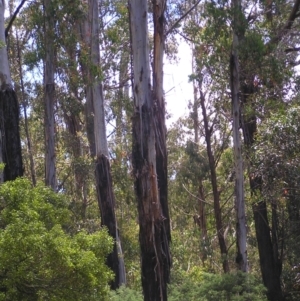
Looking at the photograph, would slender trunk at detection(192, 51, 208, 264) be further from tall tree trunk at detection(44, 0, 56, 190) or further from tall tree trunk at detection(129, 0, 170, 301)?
tall tree trunk at detection(129, 0, 170, 301)

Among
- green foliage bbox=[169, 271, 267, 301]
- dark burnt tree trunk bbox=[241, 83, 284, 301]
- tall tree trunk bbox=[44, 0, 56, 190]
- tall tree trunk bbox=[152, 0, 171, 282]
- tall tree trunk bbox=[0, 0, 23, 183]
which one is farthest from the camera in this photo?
tall tree trunk bbox=[44, 0, 56, 190]

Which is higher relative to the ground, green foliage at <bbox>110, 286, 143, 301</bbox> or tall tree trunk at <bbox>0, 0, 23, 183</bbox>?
tall tree trunk at <bbox>0, 0, 23, 183</bbox>

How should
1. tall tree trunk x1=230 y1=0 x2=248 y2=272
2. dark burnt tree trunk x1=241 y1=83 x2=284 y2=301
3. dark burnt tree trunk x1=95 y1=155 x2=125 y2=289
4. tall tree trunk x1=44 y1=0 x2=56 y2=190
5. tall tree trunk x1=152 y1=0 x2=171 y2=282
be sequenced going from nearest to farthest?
tall tree trunk x1=152 y1=0 x2=171 y2=282
tall tree trunk x1=230 y1=0 x2=248 y2=272
dark burnt tree trunk x1=241 y1=83 x2=284 y2=301
tall tree trunk x1=44 y1=0 x2=56 y2=190
dark burnt tree trunk x1=95 y1=155 x2=125 y2=289

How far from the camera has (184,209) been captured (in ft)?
83.1

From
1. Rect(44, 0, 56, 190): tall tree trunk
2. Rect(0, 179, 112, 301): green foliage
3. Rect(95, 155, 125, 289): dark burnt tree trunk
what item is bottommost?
Rect(0, 179, 112, 301): green foliage

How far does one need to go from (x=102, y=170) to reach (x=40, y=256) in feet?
Result: 31.3

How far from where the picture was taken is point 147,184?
1141 centimetres

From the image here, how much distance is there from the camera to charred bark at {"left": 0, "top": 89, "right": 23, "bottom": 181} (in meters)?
12.3

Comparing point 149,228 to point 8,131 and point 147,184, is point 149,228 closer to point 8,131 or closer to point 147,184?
point 147,184

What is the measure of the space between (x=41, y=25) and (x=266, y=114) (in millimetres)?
5728

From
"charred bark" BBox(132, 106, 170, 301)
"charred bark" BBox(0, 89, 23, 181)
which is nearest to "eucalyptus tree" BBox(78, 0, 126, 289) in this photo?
"charred bark" BBox(0, 89, 23, 181)

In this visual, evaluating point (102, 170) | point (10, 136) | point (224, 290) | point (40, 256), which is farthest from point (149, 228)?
point (102, 170)

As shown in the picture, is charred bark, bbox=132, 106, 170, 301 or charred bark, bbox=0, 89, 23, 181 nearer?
charred bark, bbox=132, 106, 170, 301

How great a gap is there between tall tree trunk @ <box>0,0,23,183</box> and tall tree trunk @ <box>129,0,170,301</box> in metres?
2.32
